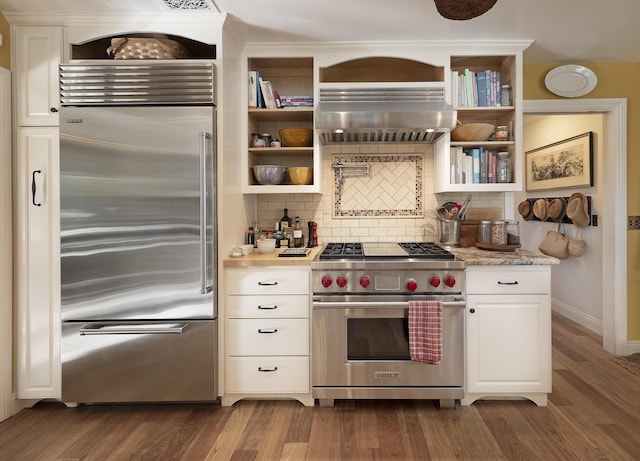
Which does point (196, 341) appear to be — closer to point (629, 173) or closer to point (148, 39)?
point (148, 39)

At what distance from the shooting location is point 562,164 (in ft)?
14.2

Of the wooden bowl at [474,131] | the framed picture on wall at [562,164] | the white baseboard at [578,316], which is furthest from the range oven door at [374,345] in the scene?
the framed picture on wall at [562,164]

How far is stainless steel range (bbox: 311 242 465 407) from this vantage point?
7.77ft

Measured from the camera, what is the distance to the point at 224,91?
2.42m

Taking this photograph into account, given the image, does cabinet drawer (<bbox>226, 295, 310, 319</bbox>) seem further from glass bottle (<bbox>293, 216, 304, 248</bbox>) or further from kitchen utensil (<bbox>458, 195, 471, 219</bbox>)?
kitchen utensil (<bbox>458, 195, 471, 219</bbox>)


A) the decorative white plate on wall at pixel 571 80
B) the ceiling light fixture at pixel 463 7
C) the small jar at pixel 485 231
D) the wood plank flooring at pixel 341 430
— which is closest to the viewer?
the ceiling light fixture at pixel 463 7

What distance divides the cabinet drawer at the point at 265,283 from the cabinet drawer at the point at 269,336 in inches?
7.3

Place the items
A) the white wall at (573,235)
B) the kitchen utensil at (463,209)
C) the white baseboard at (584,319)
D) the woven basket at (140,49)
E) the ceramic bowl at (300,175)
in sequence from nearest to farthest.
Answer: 1. the woven basket at (140,49)
2. the ceramic bowl at (300,175)
3. the kitchen utensil at (463,209)
4. the white baseboard at (584,319)
5. the white wall at (573,235)

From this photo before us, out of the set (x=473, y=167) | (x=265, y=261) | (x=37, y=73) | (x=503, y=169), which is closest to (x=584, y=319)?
(x=503, y=169)

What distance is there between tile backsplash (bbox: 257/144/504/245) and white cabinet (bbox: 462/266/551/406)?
0.83 m

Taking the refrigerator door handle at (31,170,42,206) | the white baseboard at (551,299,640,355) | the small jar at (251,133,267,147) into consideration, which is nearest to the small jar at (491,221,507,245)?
the white baseboard at (551,299,640,355)

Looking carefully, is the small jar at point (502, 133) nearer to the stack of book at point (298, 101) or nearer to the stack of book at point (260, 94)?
the stack of book at point (298, 101)

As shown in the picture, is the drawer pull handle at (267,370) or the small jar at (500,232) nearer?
the drawer pull handle at (267,370)

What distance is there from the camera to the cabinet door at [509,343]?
2389 millimetres
